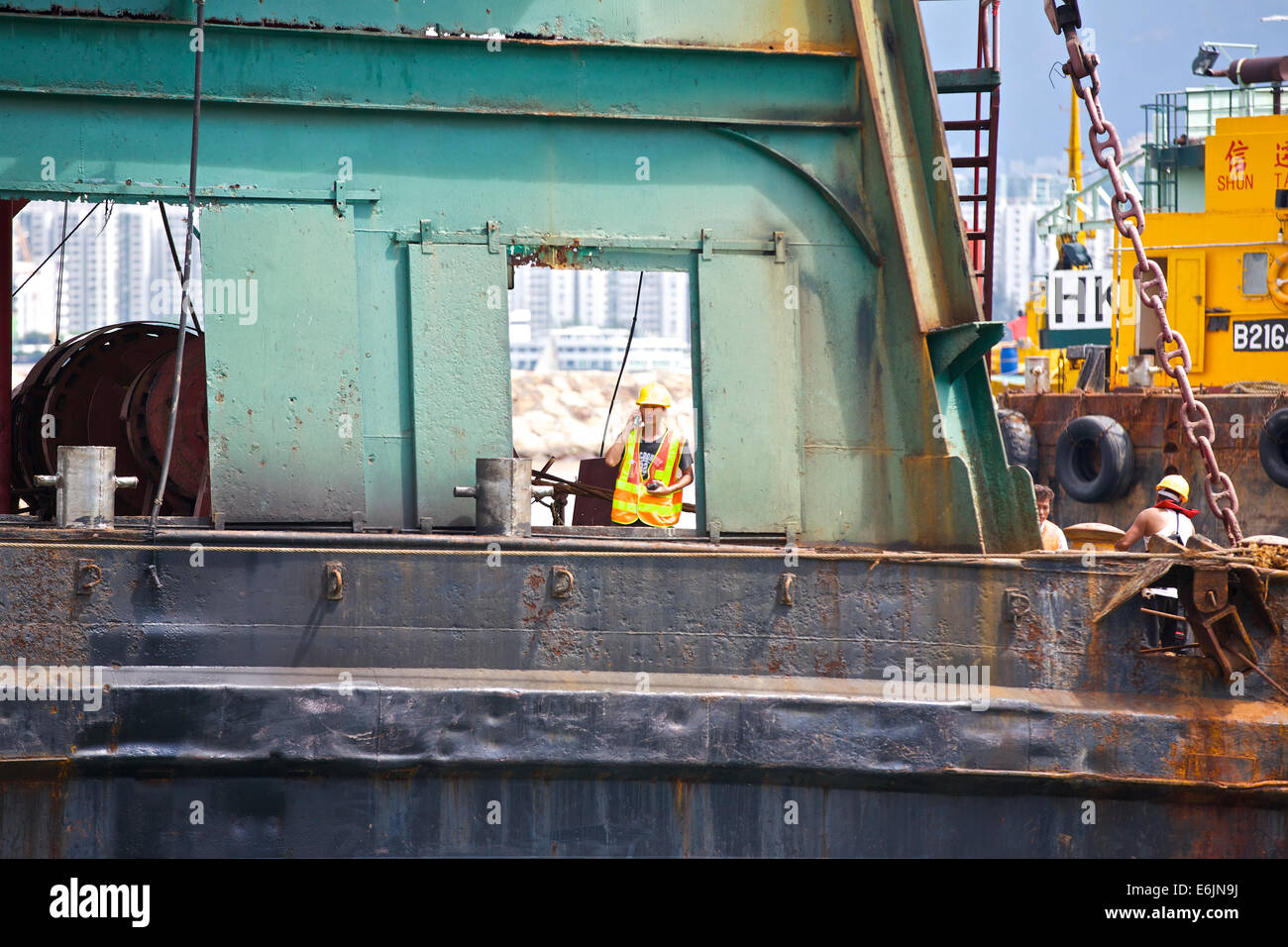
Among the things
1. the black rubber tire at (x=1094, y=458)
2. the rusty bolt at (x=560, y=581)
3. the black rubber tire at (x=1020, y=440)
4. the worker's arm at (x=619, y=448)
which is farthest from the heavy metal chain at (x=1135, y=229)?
the black rubber tire at (x=1020, y=440)

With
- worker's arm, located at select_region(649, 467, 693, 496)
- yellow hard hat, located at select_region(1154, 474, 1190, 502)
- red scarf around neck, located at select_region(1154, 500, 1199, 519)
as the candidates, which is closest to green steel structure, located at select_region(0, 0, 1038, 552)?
worker's arm, located at select_region(649, 467, 693, 496)

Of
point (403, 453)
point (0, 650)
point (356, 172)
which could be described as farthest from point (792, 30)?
point (0, 650)

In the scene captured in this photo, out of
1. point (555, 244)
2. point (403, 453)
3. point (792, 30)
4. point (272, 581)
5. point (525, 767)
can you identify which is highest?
point (792, 30)

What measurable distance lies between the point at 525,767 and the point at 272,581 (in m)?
1.19

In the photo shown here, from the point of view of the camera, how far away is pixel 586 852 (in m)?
5.11

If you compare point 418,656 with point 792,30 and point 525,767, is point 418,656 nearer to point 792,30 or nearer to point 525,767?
point 525,767

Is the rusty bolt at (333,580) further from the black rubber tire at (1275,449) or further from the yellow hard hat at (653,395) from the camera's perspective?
the black rubber tire at (1275,449)

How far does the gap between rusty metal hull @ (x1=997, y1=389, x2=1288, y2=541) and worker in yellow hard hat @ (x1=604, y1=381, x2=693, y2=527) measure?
328 inches

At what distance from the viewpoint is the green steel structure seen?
5398mm

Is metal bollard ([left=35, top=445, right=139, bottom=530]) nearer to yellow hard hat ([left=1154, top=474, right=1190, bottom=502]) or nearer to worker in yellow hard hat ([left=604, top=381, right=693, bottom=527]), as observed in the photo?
worker in yellow hard hat ([left=604, top=381, right=693, bottom=527])

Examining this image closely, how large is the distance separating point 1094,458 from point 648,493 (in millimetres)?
9113

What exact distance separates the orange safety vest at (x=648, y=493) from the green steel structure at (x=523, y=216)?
0.42 meters

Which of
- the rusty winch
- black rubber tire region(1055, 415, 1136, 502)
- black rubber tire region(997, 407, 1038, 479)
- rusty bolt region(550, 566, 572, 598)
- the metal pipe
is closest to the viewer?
rusty bolt region(550, 566, 572, 598)

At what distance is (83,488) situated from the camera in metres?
5.17
